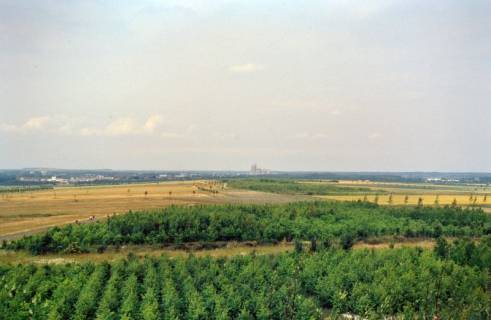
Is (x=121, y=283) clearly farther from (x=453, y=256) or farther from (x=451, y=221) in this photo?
(x=451, y=221)

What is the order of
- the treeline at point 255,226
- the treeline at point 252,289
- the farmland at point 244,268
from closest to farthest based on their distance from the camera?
1. the treeline at point 252,289
2. the farmland at point 244,268
3. the treeline at point 255,226

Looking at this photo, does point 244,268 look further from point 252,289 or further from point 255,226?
point 255,226

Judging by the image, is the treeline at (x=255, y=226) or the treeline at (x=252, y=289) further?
the treeline at (x=255, y=226)

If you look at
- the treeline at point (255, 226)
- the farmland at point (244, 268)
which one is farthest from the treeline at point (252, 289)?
the treeline at point (255, 226)

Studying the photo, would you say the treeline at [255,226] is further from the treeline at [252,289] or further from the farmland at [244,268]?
the treeline at [252,289]

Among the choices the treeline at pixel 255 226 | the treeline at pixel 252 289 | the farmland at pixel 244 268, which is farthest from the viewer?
the treeline at pixel 255 226

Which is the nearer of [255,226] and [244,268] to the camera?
[244,268]

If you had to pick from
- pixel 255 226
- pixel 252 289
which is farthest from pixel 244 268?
pixel 255 226
